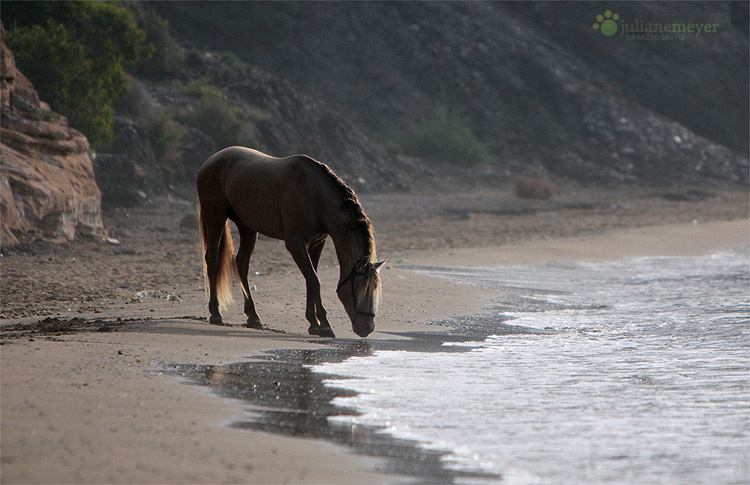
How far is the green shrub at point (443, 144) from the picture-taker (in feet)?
99.2

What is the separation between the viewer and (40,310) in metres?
7.56

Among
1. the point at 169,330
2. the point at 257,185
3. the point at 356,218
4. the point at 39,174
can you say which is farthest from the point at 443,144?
the point at 169,330

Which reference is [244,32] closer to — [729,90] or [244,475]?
[729,90]

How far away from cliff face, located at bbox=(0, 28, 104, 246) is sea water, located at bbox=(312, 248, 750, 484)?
6.98 meters

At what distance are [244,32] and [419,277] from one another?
26.3m

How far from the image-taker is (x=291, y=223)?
686 cm

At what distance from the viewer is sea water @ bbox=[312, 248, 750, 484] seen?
11.5 ft

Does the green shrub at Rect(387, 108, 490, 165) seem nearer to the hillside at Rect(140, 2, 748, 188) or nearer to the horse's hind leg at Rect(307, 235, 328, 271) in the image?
the hillside at Rect(140, 2, 748, 188)

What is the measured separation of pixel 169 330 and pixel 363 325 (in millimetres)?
1550

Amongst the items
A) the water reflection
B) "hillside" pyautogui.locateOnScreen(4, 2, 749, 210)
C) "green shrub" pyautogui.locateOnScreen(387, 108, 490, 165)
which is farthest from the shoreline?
"green shrub" pyautogui.locateOnScreen(387, 108, 490, 165)

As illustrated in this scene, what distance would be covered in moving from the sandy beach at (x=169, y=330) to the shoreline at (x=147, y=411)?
10 millimetres

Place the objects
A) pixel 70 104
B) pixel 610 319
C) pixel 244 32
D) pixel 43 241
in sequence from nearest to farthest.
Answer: pixel 610 319, pixel 43 241, pixel 70 104, pixel 244 32

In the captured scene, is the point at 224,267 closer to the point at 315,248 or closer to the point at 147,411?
the point at 315,248

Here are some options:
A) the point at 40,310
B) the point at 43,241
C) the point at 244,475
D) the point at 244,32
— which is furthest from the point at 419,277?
the point at 244,32
